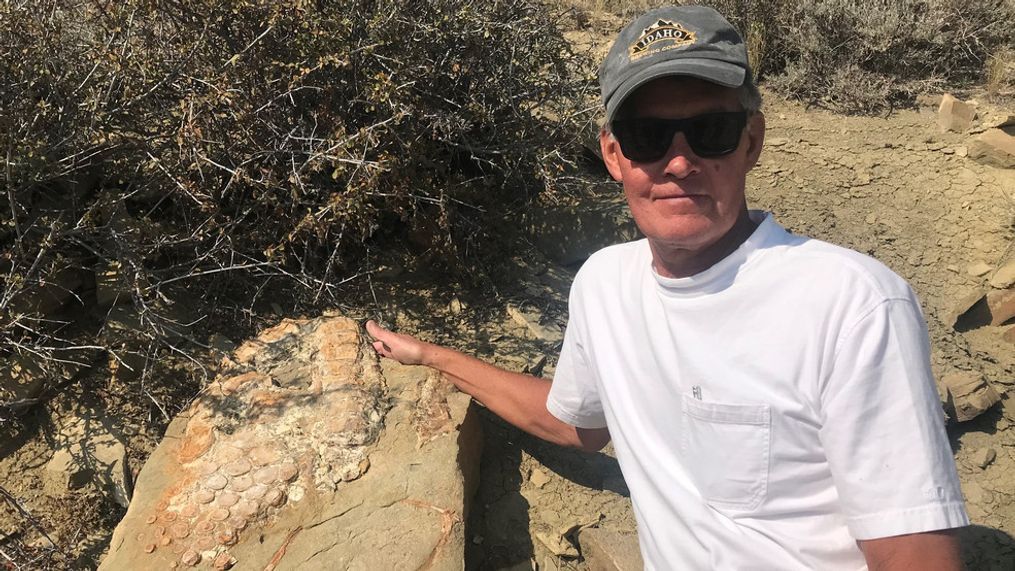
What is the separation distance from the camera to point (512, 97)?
3586mm

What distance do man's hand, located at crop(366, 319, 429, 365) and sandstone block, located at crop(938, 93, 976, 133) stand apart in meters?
4.23

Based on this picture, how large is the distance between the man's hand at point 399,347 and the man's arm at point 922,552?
172 centimetres

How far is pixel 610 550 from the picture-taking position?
8.52ft

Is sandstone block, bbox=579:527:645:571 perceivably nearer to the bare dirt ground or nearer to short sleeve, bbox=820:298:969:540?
the bare dirt ground

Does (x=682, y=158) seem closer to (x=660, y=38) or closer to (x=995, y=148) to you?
(x=660, y=38)

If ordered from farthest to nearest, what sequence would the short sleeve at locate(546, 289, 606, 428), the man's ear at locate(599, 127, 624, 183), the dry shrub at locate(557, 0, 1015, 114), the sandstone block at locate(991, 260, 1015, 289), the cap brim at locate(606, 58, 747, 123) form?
the dry shrub at locate(557, 0, 1015, 114), the sandstone block at locate(991, 260, 1015, 289), the short sleeve at locate(546, 289, 606, 428), the man's ear at locate(599, 127, 624, 183), the cap brim at locate(606, 58, 747, 123)

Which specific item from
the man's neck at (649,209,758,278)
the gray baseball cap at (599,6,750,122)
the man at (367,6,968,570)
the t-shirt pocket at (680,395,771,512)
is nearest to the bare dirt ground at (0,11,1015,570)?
the man at (367,6,968,570)

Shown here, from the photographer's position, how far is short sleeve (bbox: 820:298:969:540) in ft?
4.37

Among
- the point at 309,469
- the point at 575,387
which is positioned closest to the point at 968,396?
the point at 575,387

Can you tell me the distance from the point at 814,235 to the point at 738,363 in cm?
325

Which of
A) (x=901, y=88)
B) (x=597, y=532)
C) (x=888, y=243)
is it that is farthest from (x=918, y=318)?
(x=901, y=88)

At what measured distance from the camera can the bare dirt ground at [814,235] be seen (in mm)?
2773

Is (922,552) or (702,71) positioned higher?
(702,71)

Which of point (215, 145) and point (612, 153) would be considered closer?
point (612, 153)
